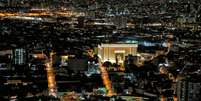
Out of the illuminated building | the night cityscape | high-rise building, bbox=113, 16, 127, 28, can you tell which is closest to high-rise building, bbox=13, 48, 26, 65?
the night cityscape

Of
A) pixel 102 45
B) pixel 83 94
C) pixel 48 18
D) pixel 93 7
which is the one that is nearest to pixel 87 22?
pixel 48 18

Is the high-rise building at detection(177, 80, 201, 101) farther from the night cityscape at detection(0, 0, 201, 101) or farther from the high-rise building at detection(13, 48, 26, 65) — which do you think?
the high-rise building at detection(13, 48, 26, 65)

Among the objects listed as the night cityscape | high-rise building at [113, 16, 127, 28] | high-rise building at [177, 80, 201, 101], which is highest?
high-rise building at [177, 80, 201, 101]

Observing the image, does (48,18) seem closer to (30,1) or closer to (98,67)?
(30,1)

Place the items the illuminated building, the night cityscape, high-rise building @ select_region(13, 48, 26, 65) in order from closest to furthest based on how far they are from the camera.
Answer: the night cityscape → high-rise building @ select_region(13, 48, 26, 65) → the illuminated building

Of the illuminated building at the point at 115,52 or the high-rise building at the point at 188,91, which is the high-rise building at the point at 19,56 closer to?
the illuminated building at the point at 115,52

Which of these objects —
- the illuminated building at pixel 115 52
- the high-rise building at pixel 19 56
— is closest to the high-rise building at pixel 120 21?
the illuminated building at pixel 115 52

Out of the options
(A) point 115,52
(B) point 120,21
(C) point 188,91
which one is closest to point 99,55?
(A) point 115,52
